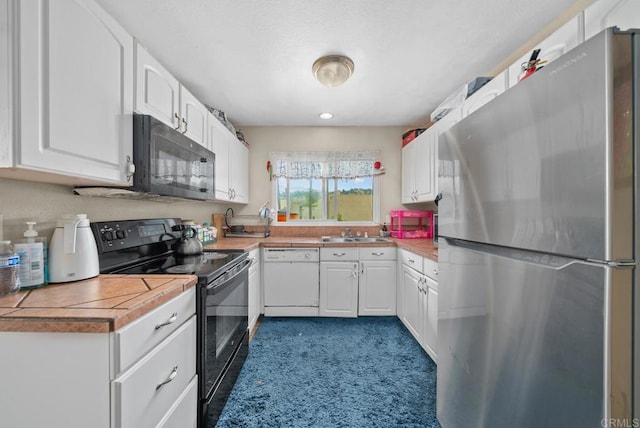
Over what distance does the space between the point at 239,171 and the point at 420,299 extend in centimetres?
226

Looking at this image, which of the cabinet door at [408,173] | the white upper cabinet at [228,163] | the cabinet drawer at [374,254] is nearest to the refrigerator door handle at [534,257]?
the cabinet drawer at [374,254]

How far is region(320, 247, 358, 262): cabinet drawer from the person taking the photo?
104 inches

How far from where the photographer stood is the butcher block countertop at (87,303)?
690 millimetres

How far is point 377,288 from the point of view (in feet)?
8.64

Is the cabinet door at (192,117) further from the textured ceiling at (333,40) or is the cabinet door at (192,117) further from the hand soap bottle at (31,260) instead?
the hand soap bottle at (31,260)

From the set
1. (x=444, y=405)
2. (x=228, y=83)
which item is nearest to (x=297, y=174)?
(x=228, y=83)

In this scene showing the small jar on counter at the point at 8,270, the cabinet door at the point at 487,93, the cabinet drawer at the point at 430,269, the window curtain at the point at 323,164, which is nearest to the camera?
the small jar on counter at the point at 8,270

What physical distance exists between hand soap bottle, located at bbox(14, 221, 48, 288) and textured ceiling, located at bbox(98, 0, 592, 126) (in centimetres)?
128

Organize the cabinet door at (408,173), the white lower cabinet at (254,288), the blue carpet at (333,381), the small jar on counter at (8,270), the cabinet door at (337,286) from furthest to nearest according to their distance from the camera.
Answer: the cabinet door at (408,173) < the cabinet door at (337,286) < the white lower cabinet at (254,288) < the blue carpet at (333,381) < the small jar on counter at (8,270)

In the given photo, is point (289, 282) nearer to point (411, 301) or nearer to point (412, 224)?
point (411, 301)

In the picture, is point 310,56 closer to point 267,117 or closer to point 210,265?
point 267,117

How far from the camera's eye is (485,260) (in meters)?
0.94

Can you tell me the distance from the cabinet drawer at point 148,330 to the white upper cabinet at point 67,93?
59 cm

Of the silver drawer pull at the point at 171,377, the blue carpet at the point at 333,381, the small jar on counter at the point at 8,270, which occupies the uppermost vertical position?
the small jar on counter at the point at 8,270
